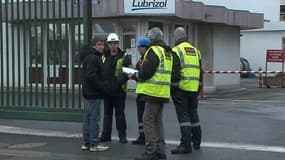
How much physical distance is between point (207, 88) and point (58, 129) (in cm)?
1349

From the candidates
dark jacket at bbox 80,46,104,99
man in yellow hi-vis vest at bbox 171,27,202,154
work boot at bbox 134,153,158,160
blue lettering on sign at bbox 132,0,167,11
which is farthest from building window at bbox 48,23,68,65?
blue lettering on sign at bbox 132,0,167,11

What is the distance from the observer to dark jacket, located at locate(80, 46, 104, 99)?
8.93 meters

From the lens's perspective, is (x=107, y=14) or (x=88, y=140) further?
(x=107, y=14)

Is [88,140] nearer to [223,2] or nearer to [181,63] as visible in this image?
[181,63]

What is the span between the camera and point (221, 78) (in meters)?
26.8

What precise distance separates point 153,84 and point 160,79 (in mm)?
124

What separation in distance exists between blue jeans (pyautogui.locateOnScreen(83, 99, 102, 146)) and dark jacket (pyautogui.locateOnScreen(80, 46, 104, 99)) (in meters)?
0.11

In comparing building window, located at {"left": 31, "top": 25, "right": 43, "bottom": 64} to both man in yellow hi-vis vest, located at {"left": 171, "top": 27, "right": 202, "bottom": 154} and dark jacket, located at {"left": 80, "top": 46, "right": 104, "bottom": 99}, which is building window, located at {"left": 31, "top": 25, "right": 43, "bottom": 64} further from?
man in yellow hi-vis vest, located at {"left": 171, "top": 27, "right": 202, "bottom": 154}

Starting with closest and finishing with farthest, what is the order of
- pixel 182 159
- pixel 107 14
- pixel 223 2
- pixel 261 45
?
pixel 182 159 < pixel 107 14 < pixel 223 2 < pixel 261 45

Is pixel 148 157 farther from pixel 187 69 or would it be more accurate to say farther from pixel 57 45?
pixel 57 45

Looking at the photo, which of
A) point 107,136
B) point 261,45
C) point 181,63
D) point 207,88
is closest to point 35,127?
point 107,136

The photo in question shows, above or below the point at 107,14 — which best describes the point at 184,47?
below

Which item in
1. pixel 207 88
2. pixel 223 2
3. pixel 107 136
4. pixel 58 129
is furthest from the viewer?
pixel 223 2

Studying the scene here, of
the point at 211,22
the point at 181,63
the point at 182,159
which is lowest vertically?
the point at 182,159
